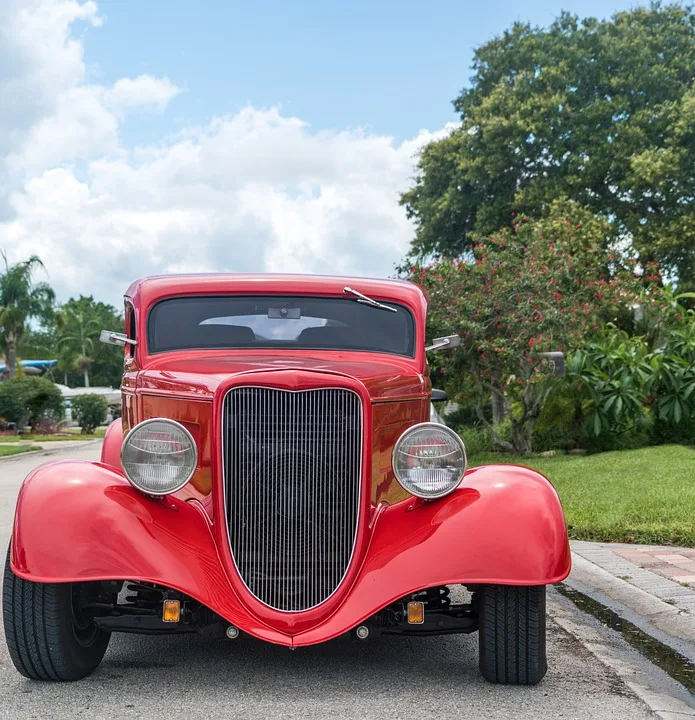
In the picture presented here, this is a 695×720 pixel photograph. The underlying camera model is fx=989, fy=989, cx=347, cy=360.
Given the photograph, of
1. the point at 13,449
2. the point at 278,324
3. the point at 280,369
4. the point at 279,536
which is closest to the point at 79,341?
the point at 13,449

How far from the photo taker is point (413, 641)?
5445mm

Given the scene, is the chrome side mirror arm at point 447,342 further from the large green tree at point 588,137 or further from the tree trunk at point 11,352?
the tree trunk at point 11,352

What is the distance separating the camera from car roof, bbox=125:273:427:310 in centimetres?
594

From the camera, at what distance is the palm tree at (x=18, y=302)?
46750 millimetres

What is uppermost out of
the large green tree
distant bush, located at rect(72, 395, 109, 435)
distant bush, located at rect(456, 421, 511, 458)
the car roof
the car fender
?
the large green tree

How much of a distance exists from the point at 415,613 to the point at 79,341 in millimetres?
83027

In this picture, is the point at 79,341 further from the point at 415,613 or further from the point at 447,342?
the point at 415,613

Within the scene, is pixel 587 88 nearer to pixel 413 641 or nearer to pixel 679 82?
pixel 679 82

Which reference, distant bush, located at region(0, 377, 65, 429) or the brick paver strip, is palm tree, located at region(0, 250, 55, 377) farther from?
the brick paver strip

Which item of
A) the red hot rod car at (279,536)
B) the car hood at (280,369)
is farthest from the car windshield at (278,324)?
the red hot rod car at (279,536)

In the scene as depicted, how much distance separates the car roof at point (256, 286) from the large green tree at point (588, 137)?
22.4 m

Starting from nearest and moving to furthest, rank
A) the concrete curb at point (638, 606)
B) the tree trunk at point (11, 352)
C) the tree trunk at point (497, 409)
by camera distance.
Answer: the concrete curb at point (638, 606) < the tree trunk at point (497, 409) < the tree trunk at point (11, 352)

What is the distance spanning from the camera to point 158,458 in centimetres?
450

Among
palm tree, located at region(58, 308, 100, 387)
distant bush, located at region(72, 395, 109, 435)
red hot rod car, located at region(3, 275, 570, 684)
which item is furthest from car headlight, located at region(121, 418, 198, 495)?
palm tree, located at region(58, 308, 100, 387)
